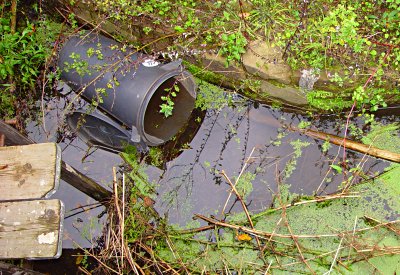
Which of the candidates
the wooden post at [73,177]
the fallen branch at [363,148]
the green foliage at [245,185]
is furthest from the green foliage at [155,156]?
the fallen branch at [363,148]

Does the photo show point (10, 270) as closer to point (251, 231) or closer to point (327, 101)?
point (251, 231)

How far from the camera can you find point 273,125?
2.79 meters

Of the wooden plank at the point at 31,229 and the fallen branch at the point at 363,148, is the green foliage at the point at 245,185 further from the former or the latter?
the wooden plank at the point at 31,229

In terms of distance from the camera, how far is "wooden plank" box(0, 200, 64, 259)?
71.1 inches

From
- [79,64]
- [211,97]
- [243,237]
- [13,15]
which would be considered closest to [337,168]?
[243,237]

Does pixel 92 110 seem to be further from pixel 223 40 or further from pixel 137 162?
pixel 223 40

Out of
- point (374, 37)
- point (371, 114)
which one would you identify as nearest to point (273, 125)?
point (371, 114)

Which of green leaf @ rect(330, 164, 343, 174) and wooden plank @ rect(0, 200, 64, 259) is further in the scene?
green leaf @ rect(330, 164, 343, 174)

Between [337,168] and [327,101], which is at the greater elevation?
[327,101]

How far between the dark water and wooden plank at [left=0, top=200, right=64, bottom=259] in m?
0.84

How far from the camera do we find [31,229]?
6.05 feet

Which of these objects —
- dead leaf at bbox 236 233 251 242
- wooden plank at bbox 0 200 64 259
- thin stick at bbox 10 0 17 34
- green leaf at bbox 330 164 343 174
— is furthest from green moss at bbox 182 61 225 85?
wooden plank at bbox 0 200 64 259

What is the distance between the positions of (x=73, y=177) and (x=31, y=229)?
47 centimetres

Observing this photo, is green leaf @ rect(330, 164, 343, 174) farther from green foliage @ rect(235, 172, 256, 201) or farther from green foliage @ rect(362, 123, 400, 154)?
green foliage @ rect(235, 172, 256, 201)
